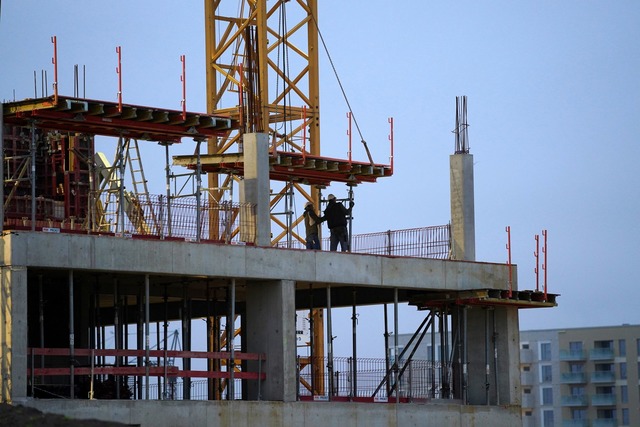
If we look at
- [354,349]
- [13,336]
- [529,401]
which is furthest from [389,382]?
[529,401]

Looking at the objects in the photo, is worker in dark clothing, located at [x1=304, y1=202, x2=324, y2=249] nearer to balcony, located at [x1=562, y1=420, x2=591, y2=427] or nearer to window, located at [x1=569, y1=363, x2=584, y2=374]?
balcony, located at [x1=562, y1=420, x2=591, y2=427]

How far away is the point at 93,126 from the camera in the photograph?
4888 centimetres

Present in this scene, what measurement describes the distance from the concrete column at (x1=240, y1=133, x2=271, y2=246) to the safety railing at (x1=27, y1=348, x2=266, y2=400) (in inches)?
168

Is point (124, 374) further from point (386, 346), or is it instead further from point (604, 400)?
point (604, 400)

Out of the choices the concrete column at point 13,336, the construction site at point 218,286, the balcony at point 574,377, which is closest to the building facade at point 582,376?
the balcony at point 574,377

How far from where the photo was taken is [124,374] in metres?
46.8

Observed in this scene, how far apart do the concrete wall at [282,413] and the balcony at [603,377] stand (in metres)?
129

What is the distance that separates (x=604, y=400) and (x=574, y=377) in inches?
234

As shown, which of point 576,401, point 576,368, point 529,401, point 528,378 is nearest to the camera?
point 576,401

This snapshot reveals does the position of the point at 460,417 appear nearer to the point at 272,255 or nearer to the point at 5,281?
the point at 272,255

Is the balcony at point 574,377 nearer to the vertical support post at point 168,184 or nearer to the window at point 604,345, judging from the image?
the window at point 604,345

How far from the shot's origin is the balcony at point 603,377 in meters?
182

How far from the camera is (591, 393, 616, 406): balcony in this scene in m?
181

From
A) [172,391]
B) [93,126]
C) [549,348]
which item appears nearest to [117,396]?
[172,391]
